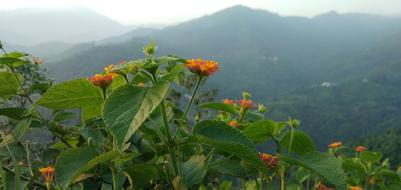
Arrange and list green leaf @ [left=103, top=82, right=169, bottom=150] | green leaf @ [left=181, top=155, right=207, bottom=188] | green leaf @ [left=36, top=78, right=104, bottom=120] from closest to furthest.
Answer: green leaf @ [left=103, top=82, right=169, bottom=150], green leaf @ [left=36, top=78, right=104, bottom=120], green leaf @ [left=181, top=155, right=207, bottom=188]

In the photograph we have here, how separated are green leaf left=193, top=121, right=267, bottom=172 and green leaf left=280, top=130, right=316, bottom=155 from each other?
331mm

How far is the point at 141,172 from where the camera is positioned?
1491 mm

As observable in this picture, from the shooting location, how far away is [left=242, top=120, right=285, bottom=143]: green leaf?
5.52 feet

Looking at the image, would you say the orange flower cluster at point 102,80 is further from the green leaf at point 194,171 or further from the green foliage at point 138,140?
the green leaf at point 194,171

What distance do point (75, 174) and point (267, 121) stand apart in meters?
0.69

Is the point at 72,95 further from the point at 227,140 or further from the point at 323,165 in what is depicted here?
the point at 323,165

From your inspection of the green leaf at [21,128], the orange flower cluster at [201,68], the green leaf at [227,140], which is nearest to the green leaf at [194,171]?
the green leaf at [227,140]

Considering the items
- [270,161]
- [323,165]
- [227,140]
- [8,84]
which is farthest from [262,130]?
[8,84]

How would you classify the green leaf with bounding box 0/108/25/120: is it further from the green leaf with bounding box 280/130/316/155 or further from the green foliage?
the green leaf with bounding box 280/130/316/155

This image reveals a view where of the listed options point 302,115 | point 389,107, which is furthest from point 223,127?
point 389,107

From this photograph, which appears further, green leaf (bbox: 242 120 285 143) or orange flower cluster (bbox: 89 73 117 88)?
green leaf (bbox: 242 120 285 143)

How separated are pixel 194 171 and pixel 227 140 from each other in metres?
0.25

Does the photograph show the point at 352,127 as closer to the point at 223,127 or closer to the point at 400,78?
the point at 400,78

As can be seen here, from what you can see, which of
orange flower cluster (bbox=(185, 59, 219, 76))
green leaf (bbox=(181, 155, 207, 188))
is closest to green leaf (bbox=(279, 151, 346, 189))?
green leaf (bbox=(181, 155, 207, 188))
